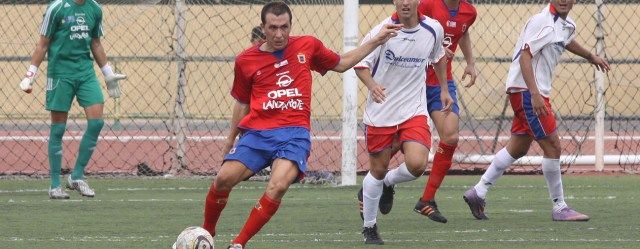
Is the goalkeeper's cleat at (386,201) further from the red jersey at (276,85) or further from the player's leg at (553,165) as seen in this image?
the red jersey at (276,85)

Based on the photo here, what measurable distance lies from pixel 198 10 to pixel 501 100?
204 inches

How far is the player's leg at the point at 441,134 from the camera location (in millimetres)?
11445

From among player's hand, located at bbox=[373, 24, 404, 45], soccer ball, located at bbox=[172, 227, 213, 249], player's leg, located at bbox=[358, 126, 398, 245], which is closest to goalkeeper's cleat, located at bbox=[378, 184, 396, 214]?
player's leg, located at bbox=[358, 126, 398, 245]

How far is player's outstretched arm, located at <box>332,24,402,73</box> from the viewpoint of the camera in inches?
356

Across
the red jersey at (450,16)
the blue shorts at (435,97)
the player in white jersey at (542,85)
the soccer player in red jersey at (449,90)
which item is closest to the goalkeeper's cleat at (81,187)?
the soccer player in red jersey at (449,90)

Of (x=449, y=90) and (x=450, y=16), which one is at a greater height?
(x=450, y=16)

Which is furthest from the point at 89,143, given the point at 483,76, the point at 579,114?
the point at 483,76

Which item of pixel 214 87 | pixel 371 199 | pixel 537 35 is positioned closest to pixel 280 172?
pixel 371 199

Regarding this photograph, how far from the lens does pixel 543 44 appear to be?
1098cm

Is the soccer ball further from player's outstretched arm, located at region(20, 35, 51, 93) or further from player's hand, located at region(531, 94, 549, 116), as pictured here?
player's outstretched arm, located at region(20, 35, 51, 93)

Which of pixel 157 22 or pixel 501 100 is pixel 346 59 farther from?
pixel 501 100

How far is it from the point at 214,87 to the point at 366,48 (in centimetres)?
1386

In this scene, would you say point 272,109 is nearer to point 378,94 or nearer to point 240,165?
point 240,165

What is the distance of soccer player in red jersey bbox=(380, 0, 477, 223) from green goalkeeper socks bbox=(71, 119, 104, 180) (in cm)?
327
